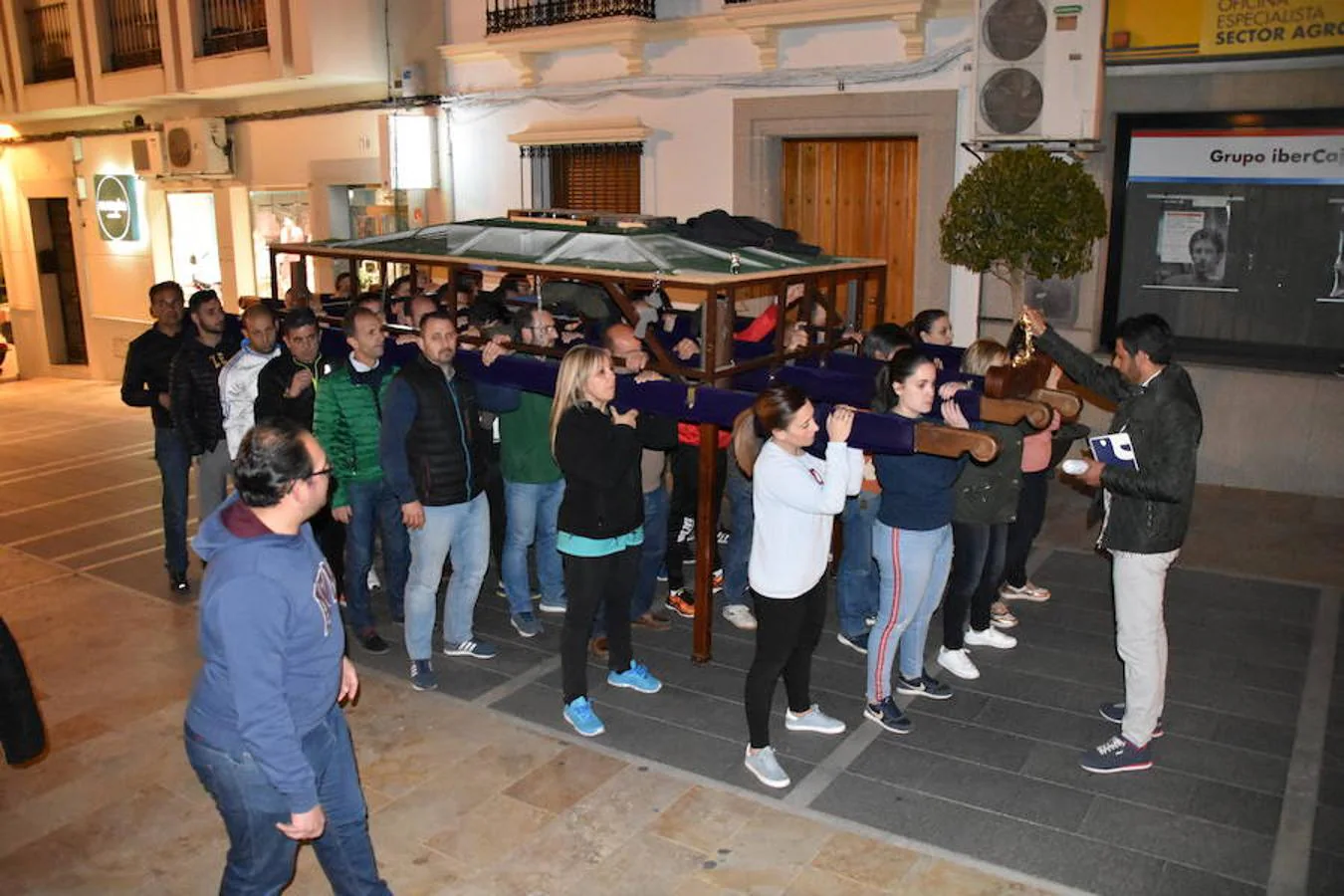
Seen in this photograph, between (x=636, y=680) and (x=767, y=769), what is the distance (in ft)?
3.68

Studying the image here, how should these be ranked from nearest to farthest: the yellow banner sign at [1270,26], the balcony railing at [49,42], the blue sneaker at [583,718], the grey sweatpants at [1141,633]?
the grey sweatpants at [1141,633] → the blue sneaker at [583,718] → the yellow banner sign at [1270,26] → the balcony railing at [49,42]

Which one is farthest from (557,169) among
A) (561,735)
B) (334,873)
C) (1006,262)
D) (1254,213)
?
(334,873)

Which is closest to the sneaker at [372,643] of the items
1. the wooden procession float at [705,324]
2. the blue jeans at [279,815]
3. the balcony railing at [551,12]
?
the wooden procession float at [705,324]

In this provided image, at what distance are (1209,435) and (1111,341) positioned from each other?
1249mm

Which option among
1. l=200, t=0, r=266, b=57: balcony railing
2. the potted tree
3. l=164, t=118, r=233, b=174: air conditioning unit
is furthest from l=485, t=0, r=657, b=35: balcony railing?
l=164, t=118, r=233, b=174: air conditioning unit

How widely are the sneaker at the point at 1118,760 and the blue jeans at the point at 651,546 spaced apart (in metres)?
2.59

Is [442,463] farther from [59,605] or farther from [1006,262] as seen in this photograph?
[1006,262]

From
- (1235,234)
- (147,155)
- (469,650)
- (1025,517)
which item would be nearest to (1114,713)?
(1025,517)

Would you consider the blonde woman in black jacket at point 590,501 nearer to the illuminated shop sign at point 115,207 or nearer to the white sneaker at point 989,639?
the white sneaker at point 989,639

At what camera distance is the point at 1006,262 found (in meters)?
8.86

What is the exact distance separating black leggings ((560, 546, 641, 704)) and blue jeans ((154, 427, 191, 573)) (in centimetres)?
348

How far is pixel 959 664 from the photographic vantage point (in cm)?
595

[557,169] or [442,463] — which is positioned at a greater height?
[557,169]

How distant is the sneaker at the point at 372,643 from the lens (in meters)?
6.39
